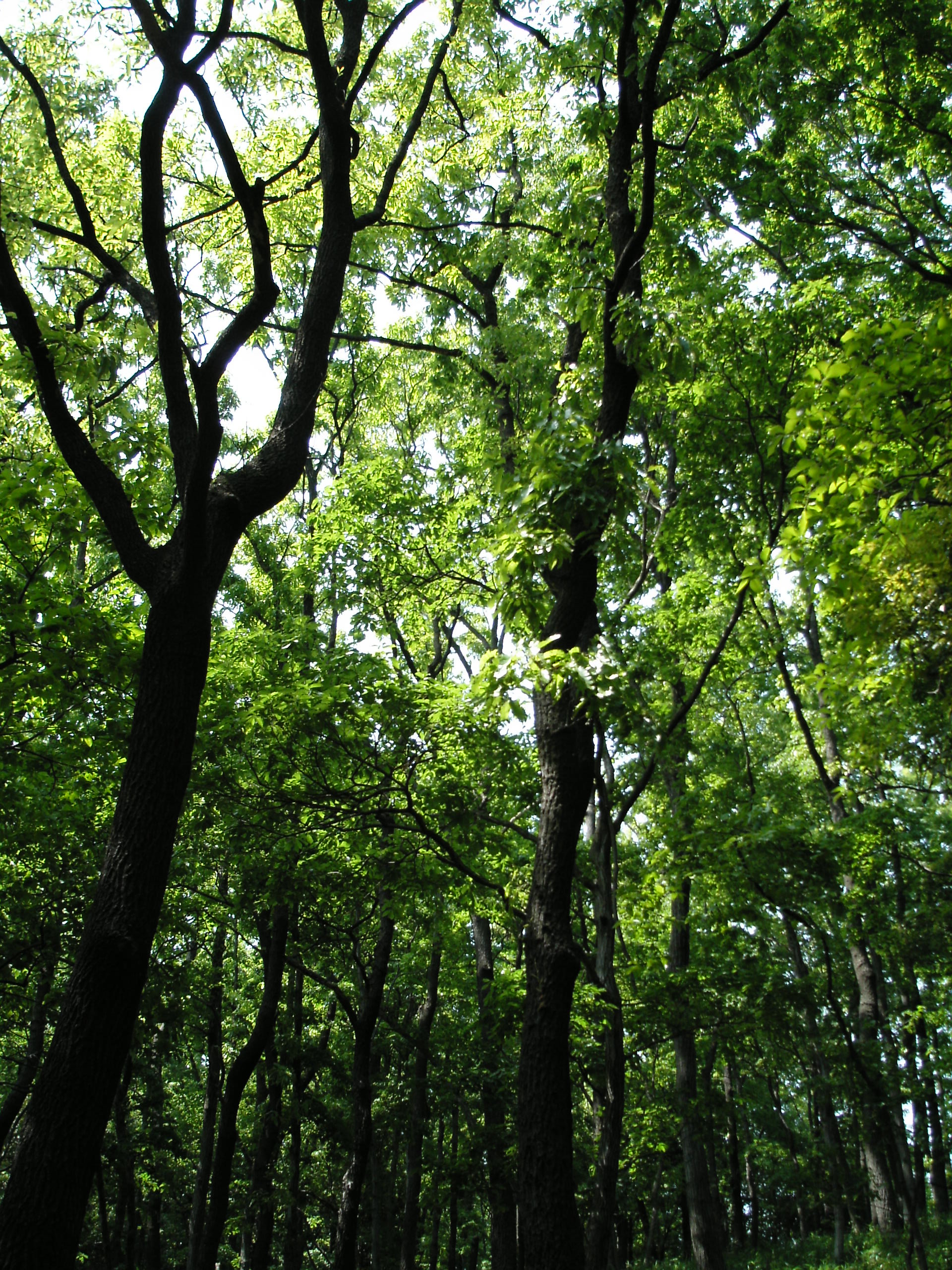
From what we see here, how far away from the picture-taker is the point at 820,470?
4469mm

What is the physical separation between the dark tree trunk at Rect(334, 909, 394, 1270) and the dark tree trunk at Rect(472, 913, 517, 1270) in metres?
1.71

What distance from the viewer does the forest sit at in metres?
4.50

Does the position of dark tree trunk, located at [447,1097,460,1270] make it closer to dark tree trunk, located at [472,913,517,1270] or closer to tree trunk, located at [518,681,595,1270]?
dark tree trunk, located at [472,913,517,1270]

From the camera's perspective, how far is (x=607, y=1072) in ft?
19.5

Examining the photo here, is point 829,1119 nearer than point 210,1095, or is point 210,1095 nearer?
point 829,1119

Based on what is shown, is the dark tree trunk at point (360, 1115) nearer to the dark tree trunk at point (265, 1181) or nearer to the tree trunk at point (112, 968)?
the dark tree trunk at point (265, 1181)

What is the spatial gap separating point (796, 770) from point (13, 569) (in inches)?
705

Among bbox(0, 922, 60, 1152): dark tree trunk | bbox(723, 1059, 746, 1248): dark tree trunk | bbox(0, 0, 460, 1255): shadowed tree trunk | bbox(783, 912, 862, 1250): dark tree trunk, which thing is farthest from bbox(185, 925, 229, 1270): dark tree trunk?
bbox(723, 1059, 746, 1248): dark tree trunk

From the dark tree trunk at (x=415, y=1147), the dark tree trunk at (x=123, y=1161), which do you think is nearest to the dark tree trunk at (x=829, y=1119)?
the dark tree trunk at (x=415, y=1147)

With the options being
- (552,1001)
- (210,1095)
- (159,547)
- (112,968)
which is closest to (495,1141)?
(210,1095)

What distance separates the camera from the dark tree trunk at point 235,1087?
12.2m

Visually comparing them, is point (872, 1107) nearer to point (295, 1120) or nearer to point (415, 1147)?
point (415, 1147)

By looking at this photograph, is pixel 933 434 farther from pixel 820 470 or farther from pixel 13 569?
pixel 13 569

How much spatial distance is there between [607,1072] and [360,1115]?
8246 mm
